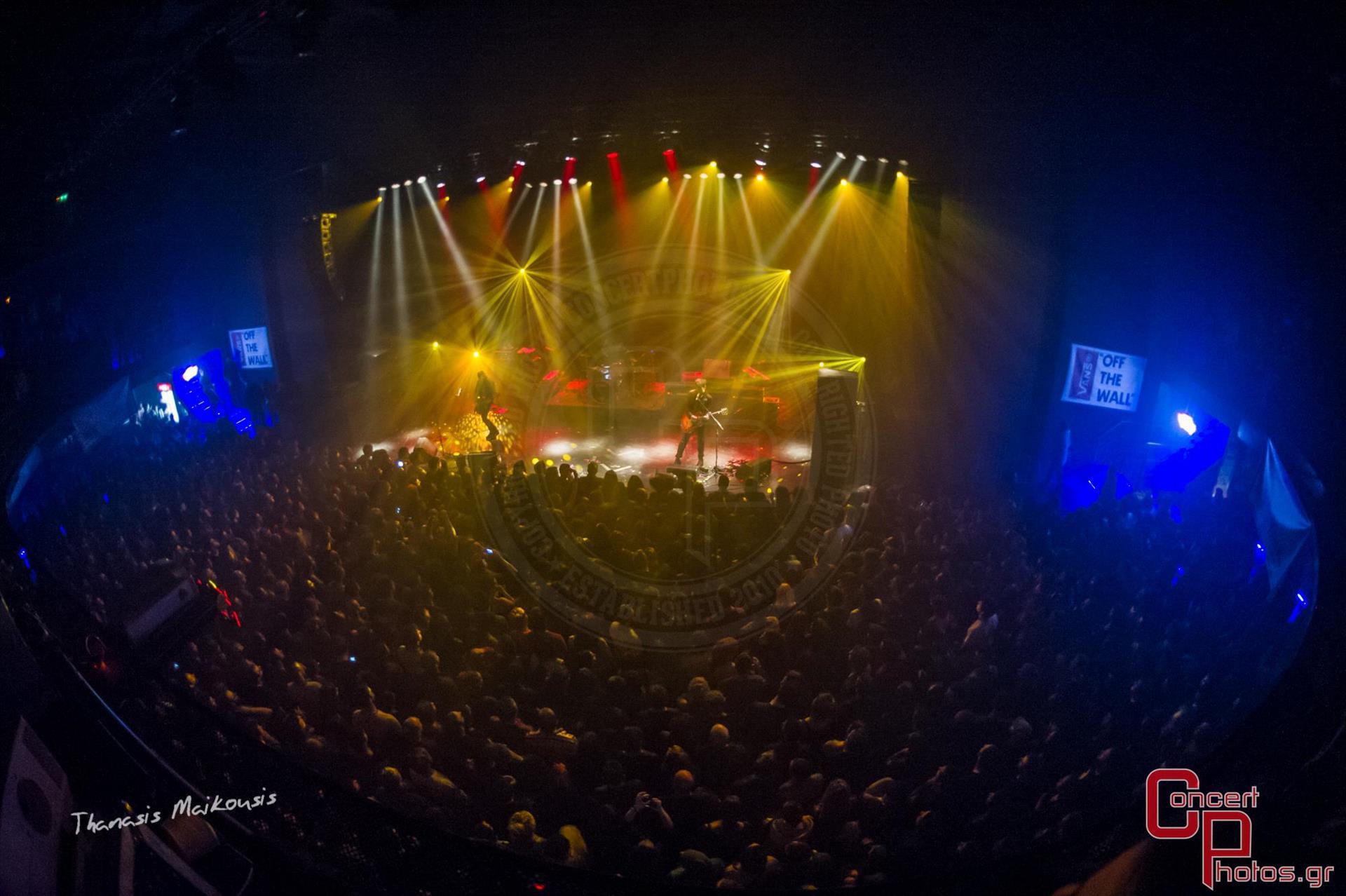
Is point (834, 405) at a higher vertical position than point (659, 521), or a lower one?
higher

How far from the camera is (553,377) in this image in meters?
17.3

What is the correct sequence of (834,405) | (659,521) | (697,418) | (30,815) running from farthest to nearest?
(697,418)
(834,405)
(659,521)
(30,815)

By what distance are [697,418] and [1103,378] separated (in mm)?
6489

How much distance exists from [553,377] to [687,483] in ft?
36.1

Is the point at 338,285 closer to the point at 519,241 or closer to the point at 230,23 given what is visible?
the point at 519,241

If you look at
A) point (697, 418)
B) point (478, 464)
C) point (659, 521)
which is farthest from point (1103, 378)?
point (478, 464)

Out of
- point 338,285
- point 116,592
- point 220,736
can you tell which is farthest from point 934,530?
point 338,285

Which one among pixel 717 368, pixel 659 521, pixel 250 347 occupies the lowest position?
pixel 659 521

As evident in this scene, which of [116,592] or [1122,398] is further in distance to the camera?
[1122,398]

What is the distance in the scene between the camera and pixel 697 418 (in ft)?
40.2

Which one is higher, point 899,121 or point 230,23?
point 230,23

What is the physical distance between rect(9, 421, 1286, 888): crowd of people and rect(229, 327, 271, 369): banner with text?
24.4 ft

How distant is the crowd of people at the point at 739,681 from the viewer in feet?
12.2
